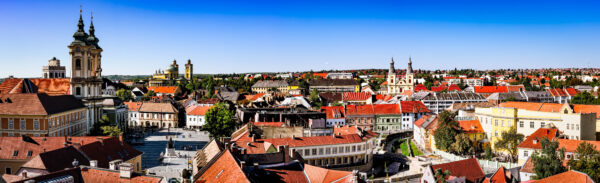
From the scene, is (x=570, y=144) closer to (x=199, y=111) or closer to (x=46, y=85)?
(x=199, y=111)

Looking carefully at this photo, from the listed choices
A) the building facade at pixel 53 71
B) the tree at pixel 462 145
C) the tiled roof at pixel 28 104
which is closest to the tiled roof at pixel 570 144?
the tree at pixel 462 145

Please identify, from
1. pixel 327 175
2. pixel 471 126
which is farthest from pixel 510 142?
pixel 327 175

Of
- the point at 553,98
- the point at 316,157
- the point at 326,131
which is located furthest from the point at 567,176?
the point at 553,98

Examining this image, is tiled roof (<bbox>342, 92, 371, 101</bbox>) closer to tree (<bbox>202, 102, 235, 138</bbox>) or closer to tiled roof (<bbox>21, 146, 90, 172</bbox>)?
tree (<bbox>202, 102, 235, 138</bbox>)

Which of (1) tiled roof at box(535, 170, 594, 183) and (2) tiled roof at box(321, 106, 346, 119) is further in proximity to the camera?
(2) tiled roof at box(321, 106, 346, 119)

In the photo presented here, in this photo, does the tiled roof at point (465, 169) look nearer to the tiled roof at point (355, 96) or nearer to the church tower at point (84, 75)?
the church tower at point (84, 75)

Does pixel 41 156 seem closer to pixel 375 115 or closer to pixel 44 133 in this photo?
pixel 44 133

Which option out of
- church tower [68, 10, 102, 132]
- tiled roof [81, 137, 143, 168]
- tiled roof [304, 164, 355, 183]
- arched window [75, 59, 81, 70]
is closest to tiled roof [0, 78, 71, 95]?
church tower [68, 10, 102, 132]
